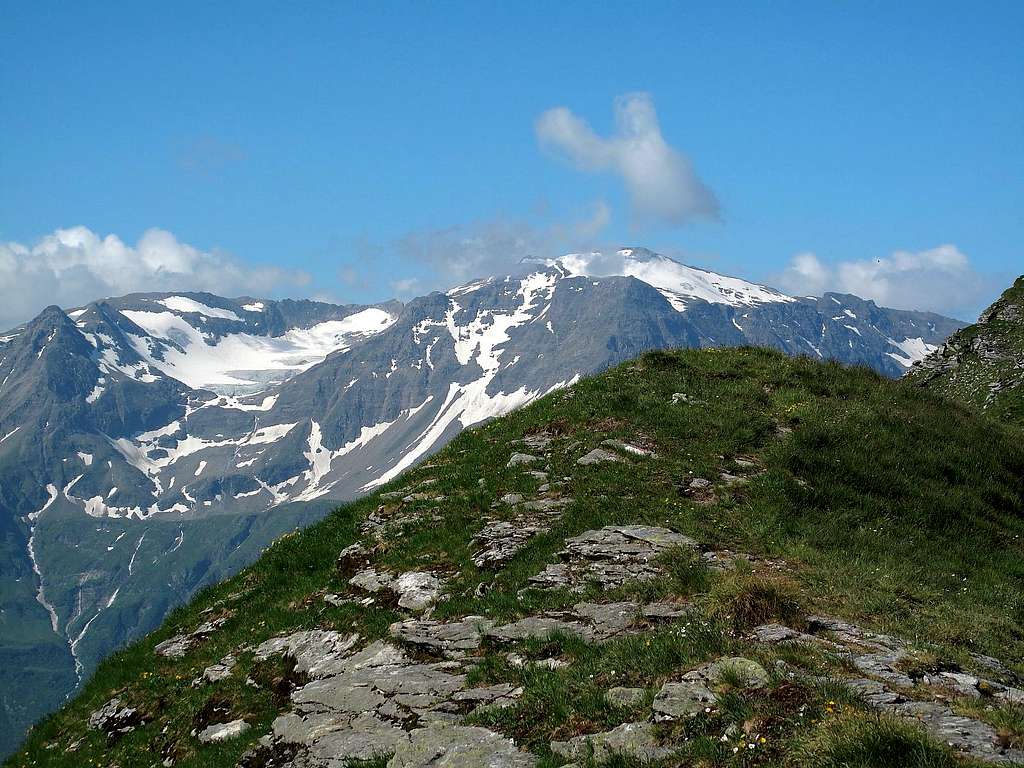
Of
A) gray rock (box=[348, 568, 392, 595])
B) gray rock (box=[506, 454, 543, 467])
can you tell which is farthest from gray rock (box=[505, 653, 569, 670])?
gray rock (box=[506, 454, 543, 467])

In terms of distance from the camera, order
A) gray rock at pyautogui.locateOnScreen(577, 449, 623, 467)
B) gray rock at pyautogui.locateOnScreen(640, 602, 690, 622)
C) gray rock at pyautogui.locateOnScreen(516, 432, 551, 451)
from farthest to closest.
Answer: gray rock at pyautogui.locateOnScreen(516, 432, 551, 451) → gray rock at pyautogui.locateOnScreen(577, 449, 623, 467) → gray rock at pyautogui.locateOnScreen(640, 602, 690, 622)

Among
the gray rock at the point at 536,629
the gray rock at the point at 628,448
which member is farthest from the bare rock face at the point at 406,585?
the gray rock at the point at 628,448

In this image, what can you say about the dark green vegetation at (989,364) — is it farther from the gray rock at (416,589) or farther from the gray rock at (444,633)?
the gray rock at (444,633)

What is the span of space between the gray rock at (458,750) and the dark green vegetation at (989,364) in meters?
36.6

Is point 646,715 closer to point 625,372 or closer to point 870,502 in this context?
point 870,502

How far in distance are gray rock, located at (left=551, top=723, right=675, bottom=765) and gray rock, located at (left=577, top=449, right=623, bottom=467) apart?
50.5 ft

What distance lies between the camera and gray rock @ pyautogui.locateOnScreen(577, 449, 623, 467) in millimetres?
28031

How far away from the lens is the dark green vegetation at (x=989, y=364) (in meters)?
43.6

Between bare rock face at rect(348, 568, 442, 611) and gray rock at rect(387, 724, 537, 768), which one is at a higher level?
bare rock face at rect(348, 568, 442, 611)

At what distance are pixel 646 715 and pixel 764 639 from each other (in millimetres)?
3261

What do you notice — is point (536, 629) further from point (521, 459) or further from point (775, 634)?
point (521, 459)

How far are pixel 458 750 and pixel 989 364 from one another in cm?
4500

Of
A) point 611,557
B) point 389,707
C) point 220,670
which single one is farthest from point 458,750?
point 220,670

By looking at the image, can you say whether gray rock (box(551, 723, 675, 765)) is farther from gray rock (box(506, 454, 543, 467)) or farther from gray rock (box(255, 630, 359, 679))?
gray rock (box(506, 454, 543, 467))
